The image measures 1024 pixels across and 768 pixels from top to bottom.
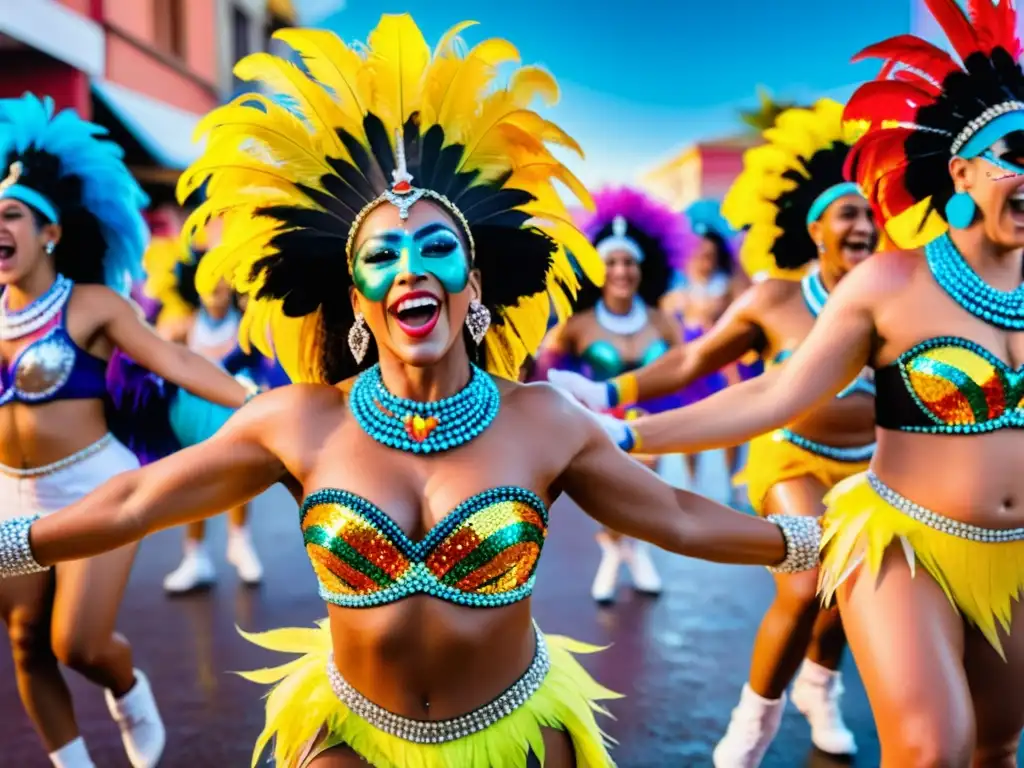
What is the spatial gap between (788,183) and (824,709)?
6.50 ft

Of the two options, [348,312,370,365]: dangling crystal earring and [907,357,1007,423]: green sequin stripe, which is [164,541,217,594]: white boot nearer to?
[348,312,370,365]: dangling crystal earring

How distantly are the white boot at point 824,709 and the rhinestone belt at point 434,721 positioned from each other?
181cm

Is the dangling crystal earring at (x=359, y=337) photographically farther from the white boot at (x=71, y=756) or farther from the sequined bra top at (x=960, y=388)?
the white boot at (x=71, y=756)

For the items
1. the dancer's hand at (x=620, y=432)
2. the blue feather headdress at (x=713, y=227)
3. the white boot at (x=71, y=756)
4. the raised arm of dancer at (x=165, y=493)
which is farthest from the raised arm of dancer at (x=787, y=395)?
the blue feather headdress at (x=713, y=227)

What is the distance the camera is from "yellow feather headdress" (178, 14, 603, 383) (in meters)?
1.91

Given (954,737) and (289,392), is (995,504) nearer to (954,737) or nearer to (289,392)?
(954,737)

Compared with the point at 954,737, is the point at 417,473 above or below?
above

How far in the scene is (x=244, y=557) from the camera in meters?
5.37

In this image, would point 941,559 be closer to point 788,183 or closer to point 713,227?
point 788,183

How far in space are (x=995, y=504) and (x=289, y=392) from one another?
1546mm

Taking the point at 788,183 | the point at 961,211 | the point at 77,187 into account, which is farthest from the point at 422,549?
the point at 788,183

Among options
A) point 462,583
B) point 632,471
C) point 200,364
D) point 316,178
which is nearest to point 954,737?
point 632,471

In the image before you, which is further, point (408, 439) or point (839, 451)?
point (839, 451)

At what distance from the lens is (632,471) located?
6.30 feet
